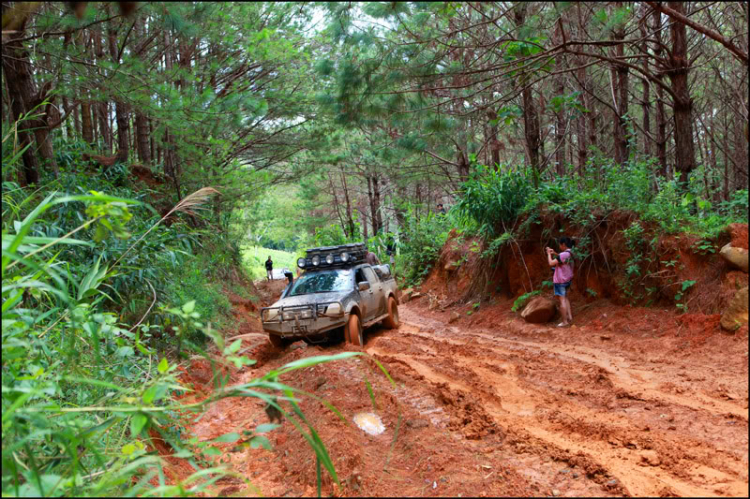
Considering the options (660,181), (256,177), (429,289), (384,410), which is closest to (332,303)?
(384,410)

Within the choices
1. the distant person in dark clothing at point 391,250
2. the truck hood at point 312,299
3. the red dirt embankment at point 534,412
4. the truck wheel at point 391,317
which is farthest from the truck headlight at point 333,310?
the distant person in dark clothing at point 391,250

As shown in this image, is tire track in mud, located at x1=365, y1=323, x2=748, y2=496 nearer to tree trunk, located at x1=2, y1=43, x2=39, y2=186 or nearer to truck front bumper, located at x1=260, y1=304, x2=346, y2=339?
truck front bumper, located at x1=260, y1=304, x2=346, y2=339

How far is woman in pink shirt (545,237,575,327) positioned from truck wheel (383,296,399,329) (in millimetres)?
3612

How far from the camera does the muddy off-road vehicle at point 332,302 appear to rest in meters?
8.91

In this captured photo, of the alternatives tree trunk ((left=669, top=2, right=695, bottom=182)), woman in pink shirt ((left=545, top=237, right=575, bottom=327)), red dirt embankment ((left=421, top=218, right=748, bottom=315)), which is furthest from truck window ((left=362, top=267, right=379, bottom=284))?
tree trunk ((left=669, top=2, right=695, bottom=182))

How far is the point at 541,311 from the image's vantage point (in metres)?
10.3

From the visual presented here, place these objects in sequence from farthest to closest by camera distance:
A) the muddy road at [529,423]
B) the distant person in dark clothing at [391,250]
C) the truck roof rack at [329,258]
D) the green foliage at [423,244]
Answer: the distant person in dark clothing at [391,250] < the green foliage at [423,244] < the truck roof rack at [329,258] < the muddy road at [529,423]

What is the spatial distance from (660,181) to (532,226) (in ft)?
9.83

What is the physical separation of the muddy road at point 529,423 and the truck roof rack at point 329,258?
3.02 meters

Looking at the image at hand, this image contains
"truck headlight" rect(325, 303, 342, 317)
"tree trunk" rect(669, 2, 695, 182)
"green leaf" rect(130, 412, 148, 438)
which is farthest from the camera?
"truck headlight" rect(325, 303, 342, 317)

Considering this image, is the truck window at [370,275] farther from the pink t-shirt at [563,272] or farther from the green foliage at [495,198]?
the pink t-shirt at [563,272]

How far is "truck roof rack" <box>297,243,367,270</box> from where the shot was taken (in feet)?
35.5

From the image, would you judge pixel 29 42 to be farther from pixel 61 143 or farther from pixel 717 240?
pixel 717 240

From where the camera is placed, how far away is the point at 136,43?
29.8 feet
